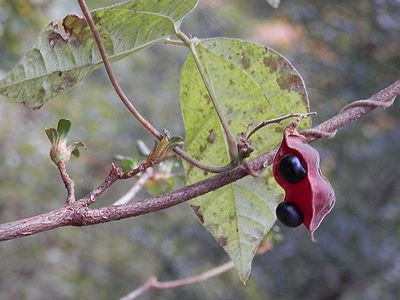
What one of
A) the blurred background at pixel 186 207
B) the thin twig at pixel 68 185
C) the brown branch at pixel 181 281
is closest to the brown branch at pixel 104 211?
the thin twig at pixel 68 185

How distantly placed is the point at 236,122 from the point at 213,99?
61 millimetres

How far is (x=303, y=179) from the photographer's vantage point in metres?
0.49

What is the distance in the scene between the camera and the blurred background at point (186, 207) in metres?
1.70

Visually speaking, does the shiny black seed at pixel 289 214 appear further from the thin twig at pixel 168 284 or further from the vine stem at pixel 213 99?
the thin twig at pixel 168 284

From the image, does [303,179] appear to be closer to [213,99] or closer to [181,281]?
[213,99]

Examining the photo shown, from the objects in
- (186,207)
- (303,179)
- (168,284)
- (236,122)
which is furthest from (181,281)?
(186,207)

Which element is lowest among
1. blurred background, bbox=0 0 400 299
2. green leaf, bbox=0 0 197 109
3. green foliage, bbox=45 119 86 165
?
blurred background, bbox=0 0 400 299

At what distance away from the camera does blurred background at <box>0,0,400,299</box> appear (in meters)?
1.70

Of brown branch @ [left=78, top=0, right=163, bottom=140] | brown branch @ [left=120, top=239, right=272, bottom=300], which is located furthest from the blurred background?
brown branch @ [left=78, top=0, right=163, bottom=140]

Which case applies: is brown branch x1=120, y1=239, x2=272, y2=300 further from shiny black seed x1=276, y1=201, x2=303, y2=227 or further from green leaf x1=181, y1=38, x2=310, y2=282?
shiny black seed x1=276, y1=201, x2=303, y2=227

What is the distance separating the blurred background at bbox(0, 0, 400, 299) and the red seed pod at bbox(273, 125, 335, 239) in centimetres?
76

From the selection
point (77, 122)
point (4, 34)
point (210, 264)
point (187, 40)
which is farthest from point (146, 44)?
point (77, 122)

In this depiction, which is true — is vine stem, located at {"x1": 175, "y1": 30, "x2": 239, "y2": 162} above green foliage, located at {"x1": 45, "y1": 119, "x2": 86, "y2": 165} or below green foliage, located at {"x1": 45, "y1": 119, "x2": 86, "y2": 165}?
below

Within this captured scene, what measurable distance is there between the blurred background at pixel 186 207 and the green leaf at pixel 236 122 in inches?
24.0
